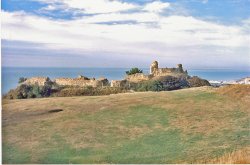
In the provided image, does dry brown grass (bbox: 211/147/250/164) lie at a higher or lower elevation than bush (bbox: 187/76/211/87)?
lower

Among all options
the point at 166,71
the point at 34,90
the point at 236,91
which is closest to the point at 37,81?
the point at 34,90

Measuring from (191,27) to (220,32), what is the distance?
50 centimetres

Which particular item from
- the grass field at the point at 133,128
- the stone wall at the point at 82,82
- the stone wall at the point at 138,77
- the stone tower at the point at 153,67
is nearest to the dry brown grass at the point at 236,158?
the grass field at the point at 133,128

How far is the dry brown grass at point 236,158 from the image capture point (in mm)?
4949

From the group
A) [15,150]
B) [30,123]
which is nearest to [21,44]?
[30,123]

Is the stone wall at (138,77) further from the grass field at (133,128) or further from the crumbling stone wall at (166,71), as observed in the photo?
the grass field at (133,128)

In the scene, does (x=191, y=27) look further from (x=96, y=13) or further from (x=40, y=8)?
(x=40, y=8)

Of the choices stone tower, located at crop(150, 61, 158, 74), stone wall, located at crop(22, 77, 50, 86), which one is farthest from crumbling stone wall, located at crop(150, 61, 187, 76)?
stone wall, located at crop(22, 77, 50, 86)

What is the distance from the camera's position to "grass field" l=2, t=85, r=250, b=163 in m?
5.79

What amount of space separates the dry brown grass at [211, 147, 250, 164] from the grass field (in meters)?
0.01

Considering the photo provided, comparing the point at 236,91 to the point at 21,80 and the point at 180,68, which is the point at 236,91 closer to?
the point at 180,68

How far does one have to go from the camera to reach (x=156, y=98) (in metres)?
7.78

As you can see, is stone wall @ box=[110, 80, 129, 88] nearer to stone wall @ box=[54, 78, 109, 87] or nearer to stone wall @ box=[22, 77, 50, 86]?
stone wall @ box=[54, 78, 109, 87]

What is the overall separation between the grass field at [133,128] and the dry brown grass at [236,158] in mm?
12
